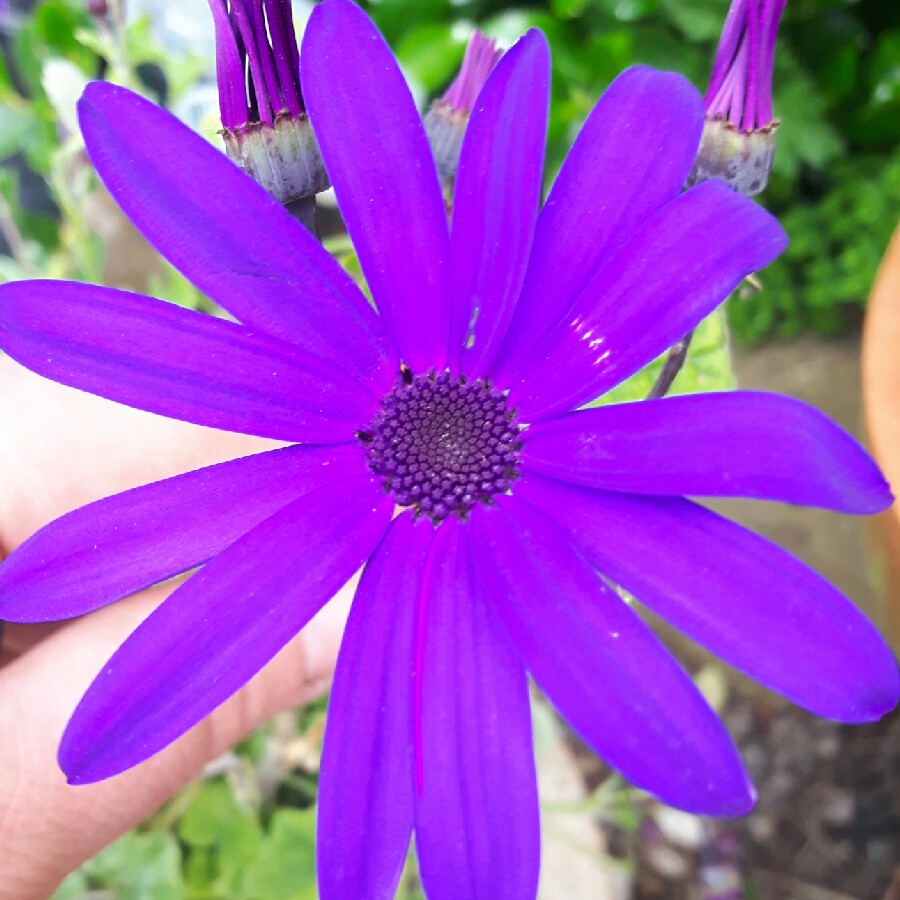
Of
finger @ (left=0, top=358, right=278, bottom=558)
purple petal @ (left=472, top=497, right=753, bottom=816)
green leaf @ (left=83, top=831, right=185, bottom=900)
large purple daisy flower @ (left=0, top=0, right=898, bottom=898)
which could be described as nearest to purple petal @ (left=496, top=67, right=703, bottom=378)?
large purple daisy flower @ (left=0, top=0, right=898, bottom=898)

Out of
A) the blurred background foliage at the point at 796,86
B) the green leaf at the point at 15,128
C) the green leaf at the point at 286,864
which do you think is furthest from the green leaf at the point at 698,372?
the green leaf at the point at 15,128

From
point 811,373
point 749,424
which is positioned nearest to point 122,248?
point 811,373

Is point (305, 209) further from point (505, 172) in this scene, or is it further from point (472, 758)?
point (472, 758)

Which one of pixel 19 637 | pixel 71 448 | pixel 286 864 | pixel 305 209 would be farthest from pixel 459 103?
pixel 286 864

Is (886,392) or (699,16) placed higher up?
(699,16)

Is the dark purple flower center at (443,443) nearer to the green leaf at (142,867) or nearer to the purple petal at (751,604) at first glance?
the purple petal at (751,604)

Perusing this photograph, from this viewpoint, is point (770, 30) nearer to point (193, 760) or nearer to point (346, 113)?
point (346, 113)
